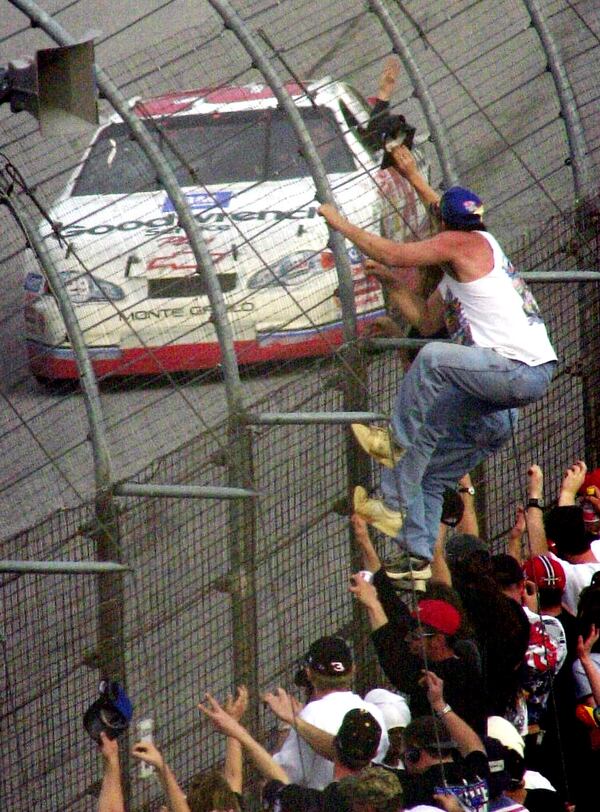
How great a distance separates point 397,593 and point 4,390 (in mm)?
1860

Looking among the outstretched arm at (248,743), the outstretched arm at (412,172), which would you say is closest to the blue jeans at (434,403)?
the outstretched arm at (412,172)

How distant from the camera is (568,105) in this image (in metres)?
7.96

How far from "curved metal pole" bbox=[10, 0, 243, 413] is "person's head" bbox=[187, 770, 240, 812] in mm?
1428

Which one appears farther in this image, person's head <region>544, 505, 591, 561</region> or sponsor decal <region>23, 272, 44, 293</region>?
person's head <region>544, 505, 591, 561</region>

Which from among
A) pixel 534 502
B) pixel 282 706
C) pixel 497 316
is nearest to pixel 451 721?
pixel 282 706

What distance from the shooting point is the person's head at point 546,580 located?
731 centimetres

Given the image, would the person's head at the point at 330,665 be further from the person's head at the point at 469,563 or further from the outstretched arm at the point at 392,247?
the outstretched arm at the point at 392,247

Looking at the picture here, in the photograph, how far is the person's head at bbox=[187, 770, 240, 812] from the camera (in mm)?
5680

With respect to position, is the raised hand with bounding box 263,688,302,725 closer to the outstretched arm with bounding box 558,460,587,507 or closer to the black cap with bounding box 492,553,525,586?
the black cap with bounding box 492,553,525,586

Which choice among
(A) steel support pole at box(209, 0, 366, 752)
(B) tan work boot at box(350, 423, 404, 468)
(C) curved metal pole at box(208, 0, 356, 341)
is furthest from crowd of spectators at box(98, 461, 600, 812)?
(C) curved metal pole at box(208, 0, 356, 341)

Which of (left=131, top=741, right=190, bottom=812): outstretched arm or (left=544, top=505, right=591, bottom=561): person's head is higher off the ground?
(left=131, top=741, right=190, bottom=812): outstretched arm

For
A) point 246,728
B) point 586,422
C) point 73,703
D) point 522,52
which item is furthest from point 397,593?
point 522,52

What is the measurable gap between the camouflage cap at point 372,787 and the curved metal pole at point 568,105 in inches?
141

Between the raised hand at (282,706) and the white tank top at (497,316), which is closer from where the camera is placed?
the raised hand at (282,706)
